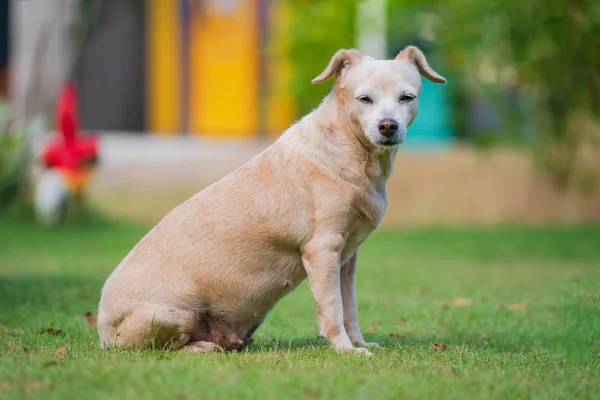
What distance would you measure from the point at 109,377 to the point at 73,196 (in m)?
10.9

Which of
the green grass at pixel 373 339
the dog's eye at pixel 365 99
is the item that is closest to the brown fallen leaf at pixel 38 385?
the green grass at pixel 373 339

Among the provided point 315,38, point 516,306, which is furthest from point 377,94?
point 315,38

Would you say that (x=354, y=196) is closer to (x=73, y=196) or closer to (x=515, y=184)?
(x=73, y=196)

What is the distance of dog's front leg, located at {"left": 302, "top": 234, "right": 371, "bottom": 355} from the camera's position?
5145 mm

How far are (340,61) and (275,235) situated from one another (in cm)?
106

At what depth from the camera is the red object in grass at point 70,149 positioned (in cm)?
1409

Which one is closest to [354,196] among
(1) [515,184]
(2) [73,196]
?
(2) [73,196]

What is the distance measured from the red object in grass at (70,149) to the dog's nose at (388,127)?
9731 mm

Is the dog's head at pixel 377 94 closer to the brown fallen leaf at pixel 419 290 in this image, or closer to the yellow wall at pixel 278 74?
the brown fallen leaf at pixel 419 290

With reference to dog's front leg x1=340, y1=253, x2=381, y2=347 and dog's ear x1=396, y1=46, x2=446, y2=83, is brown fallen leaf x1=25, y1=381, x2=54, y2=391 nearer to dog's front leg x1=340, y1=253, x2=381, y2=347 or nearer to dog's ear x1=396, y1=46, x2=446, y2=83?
dog's front leg x1=340, y1=253, x2=381, y2=347

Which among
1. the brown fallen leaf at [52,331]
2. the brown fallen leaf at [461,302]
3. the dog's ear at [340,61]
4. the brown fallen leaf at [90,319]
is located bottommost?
the brown fallen leaf at [461,302]

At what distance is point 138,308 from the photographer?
5137 mm

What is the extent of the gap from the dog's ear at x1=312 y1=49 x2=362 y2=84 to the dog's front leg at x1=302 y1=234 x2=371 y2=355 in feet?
3.05

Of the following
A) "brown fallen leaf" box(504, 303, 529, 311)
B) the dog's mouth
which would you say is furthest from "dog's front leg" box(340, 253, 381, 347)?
"brown fallen leaf" box(504, 303, 529, 311)
